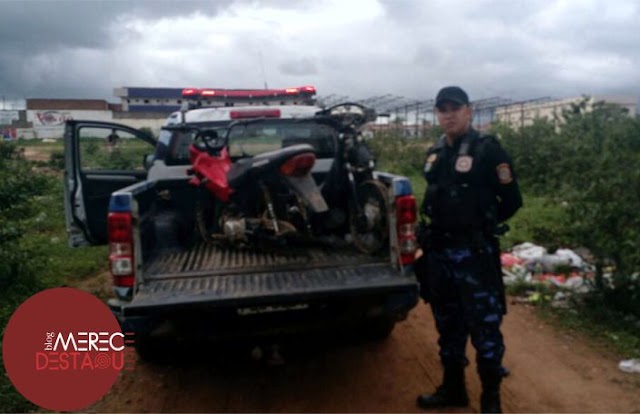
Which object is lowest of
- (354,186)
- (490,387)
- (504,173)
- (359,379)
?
(359,379)

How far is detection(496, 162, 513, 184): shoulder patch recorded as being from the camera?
11.0 feet

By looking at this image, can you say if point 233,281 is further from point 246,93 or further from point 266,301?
point 246,93

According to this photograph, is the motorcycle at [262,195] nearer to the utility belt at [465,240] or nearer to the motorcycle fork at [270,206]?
the motorcycle fork at [270,206]

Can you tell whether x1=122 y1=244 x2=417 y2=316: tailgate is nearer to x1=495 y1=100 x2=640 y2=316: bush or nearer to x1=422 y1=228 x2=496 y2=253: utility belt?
x1=422 y1=228 x2=496 y2=253: utility belt

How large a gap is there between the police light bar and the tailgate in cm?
253

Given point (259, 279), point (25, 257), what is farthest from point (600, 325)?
point (25, 257)

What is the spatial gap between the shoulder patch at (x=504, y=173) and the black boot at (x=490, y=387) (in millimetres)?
1066

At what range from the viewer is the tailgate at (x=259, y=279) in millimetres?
3303

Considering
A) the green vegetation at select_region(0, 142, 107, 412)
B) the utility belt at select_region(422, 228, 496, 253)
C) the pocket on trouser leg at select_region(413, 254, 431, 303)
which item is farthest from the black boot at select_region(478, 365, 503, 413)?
the green vegetation at select_region(0, 142, 107, 412)

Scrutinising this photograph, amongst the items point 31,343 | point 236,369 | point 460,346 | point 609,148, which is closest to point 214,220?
point 236,369

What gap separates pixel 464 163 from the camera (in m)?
3.42

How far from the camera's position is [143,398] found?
13.1ft

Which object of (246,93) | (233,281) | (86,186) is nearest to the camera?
(233,281)

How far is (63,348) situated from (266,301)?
1.15 metres
